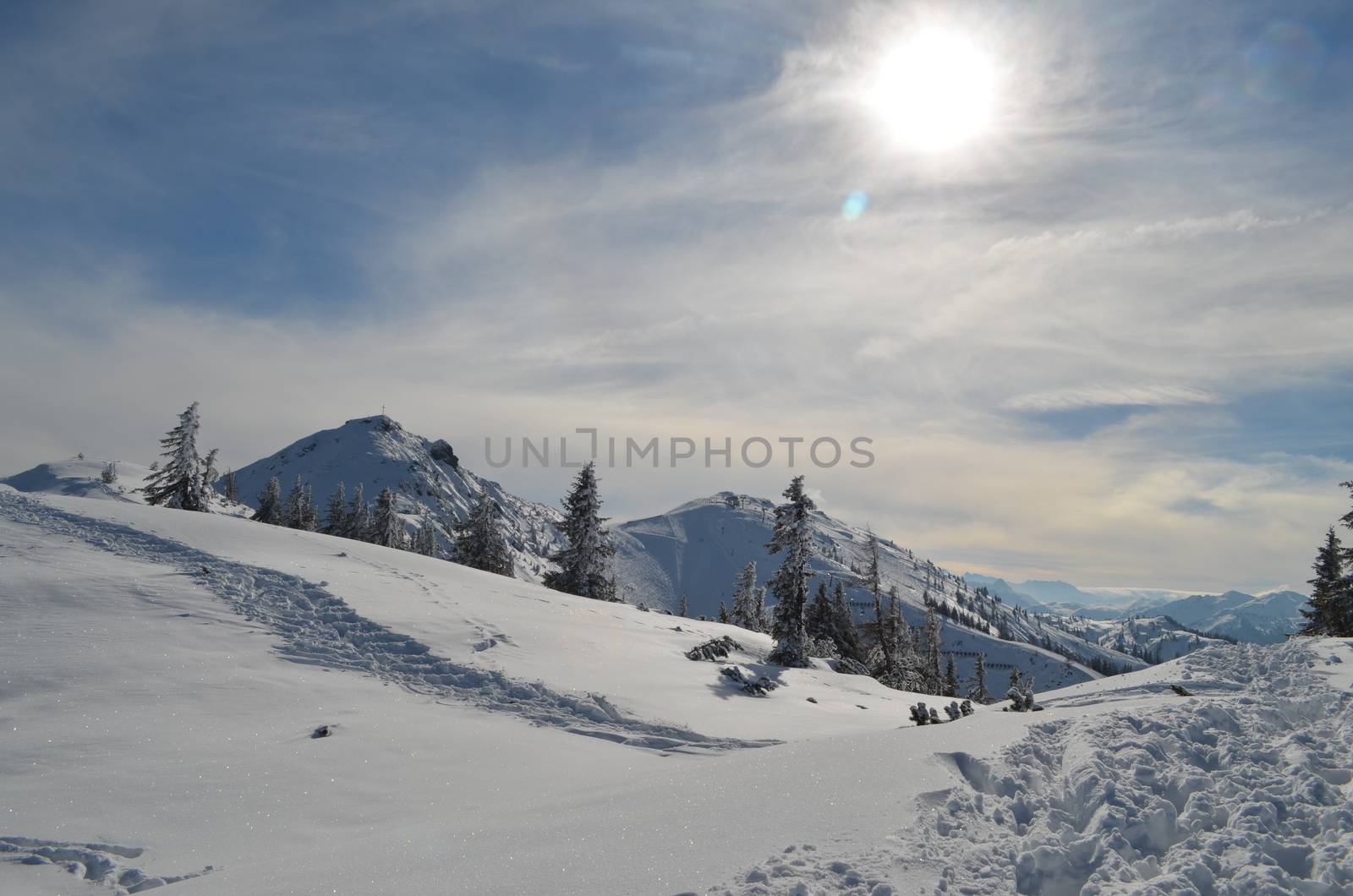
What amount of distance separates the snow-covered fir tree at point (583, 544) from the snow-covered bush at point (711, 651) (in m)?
16.2

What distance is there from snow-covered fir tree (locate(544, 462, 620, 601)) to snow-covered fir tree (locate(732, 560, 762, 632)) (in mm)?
21366

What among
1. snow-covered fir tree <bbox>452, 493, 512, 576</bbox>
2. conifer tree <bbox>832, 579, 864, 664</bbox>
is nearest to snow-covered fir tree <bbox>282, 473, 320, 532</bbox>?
snow-covered fir tree <bbox>452, 493, 512, 576</bbox>

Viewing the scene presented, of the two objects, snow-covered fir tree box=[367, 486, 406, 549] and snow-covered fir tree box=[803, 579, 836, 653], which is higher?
snow-covered fir tree box=[367, 486, 406, 549]

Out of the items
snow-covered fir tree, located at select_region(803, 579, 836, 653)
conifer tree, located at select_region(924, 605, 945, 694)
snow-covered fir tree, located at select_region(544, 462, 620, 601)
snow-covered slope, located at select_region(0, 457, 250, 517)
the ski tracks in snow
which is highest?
snow-covered slope, located at select_region(0, 457, 250, 517)

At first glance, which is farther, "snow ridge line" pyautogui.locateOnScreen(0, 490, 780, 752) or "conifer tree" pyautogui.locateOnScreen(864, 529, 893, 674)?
"conifer tree" pyautogui.locateOnScreen(864, 529, 893, 674)

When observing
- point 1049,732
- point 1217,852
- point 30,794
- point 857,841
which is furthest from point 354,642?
point 1217,852

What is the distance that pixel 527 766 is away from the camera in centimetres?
1030

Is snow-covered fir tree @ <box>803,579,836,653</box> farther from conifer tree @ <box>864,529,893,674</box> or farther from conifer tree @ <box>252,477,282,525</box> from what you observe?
conifer tree @ <box>252,477,282,525</box>

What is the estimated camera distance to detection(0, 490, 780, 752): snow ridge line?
514 inches

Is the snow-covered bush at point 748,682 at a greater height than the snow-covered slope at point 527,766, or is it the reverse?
the snow-covered slope at point 527,766

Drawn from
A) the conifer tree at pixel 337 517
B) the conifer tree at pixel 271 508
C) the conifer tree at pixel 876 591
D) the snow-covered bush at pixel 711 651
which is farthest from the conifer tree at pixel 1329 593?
the conifer tree at pixel 271 508

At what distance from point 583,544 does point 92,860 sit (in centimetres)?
3409

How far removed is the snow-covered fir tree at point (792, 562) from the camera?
2916 cm

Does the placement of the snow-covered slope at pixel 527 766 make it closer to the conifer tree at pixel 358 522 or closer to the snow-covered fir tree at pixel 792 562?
the snow-covered fir tree at pixel 792 562
